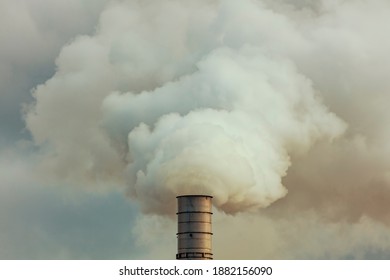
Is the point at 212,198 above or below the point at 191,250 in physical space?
above

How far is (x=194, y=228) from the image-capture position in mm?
55000

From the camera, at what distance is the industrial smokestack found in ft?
180

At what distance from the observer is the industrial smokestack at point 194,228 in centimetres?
5497
